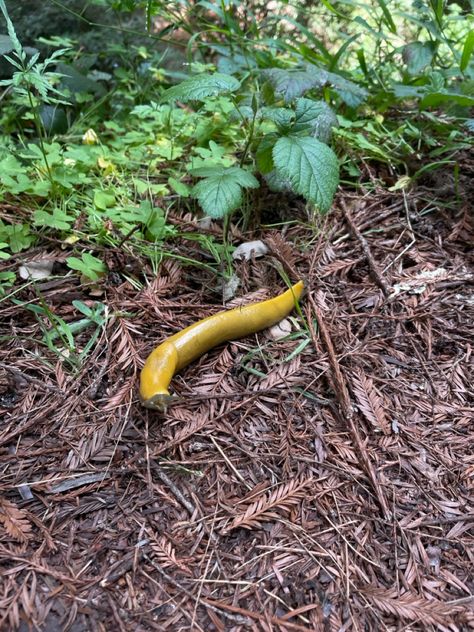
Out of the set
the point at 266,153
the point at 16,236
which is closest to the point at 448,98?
the point at 266,153

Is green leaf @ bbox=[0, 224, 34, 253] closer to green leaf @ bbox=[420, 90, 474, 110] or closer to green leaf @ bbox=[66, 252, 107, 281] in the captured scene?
green leaf @ bbox=[66, 252, 107, 281]

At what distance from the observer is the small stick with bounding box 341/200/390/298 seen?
8.55ft

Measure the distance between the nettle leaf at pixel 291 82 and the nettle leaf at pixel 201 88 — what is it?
34 cm

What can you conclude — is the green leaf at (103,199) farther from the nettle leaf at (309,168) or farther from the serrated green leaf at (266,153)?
the nettle leaf at (309,168)

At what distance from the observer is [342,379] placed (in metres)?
2.11

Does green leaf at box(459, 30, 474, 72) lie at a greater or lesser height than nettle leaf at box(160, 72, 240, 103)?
greater

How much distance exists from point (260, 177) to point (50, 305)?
5.11 ft

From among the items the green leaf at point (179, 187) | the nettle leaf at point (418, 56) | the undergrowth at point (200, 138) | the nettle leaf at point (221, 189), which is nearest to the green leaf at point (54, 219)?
the undergrowth at point (200, 138)

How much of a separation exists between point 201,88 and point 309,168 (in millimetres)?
743

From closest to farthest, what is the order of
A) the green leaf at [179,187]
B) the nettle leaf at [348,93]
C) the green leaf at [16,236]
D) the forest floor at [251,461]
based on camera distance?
the forest floor at [251,461] < the green leaf at [16,236] < the green leaf at [179,187] < the nettle leaf at [348,93]

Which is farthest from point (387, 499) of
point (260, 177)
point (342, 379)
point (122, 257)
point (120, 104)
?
point (120, 104)

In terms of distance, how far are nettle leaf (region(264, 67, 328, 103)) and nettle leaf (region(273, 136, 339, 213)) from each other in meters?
0.48

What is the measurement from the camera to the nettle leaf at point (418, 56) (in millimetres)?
3438

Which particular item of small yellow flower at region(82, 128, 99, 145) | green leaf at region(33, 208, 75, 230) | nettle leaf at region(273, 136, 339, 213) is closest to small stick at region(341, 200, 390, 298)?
nettle leaf at region(273, 136, 339, 213)
